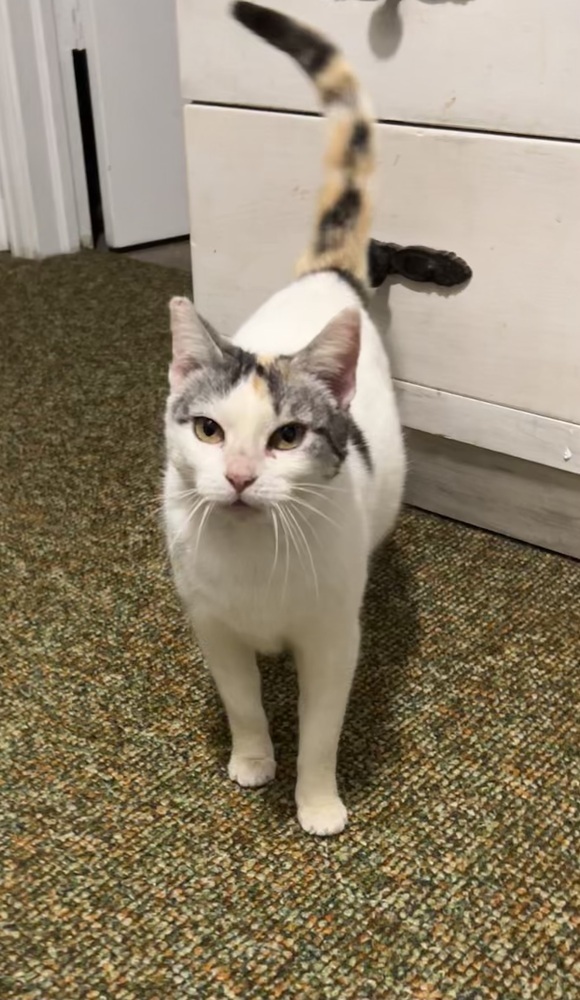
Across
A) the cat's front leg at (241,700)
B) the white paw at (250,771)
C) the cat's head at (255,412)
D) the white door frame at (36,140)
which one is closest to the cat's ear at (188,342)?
the cat's head at (255,412)

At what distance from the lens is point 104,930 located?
75cm

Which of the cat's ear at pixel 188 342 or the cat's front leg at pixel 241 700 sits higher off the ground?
the cat's ear at pixel 188 342

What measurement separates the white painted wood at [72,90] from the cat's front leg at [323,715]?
197 centimetres

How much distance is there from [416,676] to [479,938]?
33cm

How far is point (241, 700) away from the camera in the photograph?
87 cm

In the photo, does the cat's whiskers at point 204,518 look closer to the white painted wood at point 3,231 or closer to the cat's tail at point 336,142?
the cat's tail at point 336,142

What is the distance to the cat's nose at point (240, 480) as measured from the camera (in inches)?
26.5

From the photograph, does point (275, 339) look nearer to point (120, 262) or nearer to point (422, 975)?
point (422, 975)

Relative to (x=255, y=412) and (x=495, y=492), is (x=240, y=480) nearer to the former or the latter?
(x=255, y=412)

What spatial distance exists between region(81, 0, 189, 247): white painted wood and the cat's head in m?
1.88

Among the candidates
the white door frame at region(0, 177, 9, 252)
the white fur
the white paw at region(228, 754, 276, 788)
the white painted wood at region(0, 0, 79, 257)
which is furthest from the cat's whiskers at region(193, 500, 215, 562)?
the white door frame at region(0, 177, 9, 252)

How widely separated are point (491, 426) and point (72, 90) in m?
1.68

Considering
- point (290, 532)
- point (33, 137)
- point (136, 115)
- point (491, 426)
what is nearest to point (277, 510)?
point (290, 532)

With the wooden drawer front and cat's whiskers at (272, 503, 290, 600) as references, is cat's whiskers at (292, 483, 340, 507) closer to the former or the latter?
cat's whiskers at (272, 503, 290, 600)
